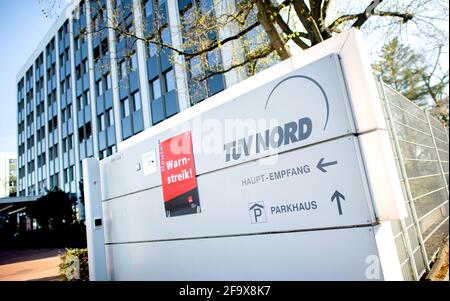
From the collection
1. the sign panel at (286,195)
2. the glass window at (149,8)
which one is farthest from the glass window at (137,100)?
the sign panel at (286,195)

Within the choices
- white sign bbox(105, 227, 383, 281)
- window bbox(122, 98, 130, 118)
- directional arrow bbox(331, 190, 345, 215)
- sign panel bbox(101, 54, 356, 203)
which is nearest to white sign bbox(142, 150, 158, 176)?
sign panel bbox(101, 54, 356, 203)

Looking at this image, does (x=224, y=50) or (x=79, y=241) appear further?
(x=79, y=241)

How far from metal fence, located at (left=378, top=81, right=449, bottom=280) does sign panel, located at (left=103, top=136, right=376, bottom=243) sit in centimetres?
94

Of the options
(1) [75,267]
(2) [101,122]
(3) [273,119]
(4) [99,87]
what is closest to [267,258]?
(3) [273,119]

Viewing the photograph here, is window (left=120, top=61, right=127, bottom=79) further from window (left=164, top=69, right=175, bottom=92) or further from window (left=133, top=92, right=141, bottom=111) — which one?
window (left=164, top=69, right=175, bottom=92)

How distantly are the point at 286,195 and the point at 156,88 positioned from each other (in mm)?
18310

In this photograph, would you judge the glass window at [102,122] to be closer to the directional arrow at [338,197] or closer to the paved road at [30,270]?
the paved road at [30,270]

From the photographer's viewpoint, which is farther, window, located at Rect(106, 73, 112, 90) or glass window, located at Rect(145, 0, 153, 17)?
window, located at Rect(106, 73, 112, 90)

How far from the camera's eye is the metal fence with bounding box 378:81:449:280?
140 inches

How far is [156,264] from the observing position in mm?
4895
